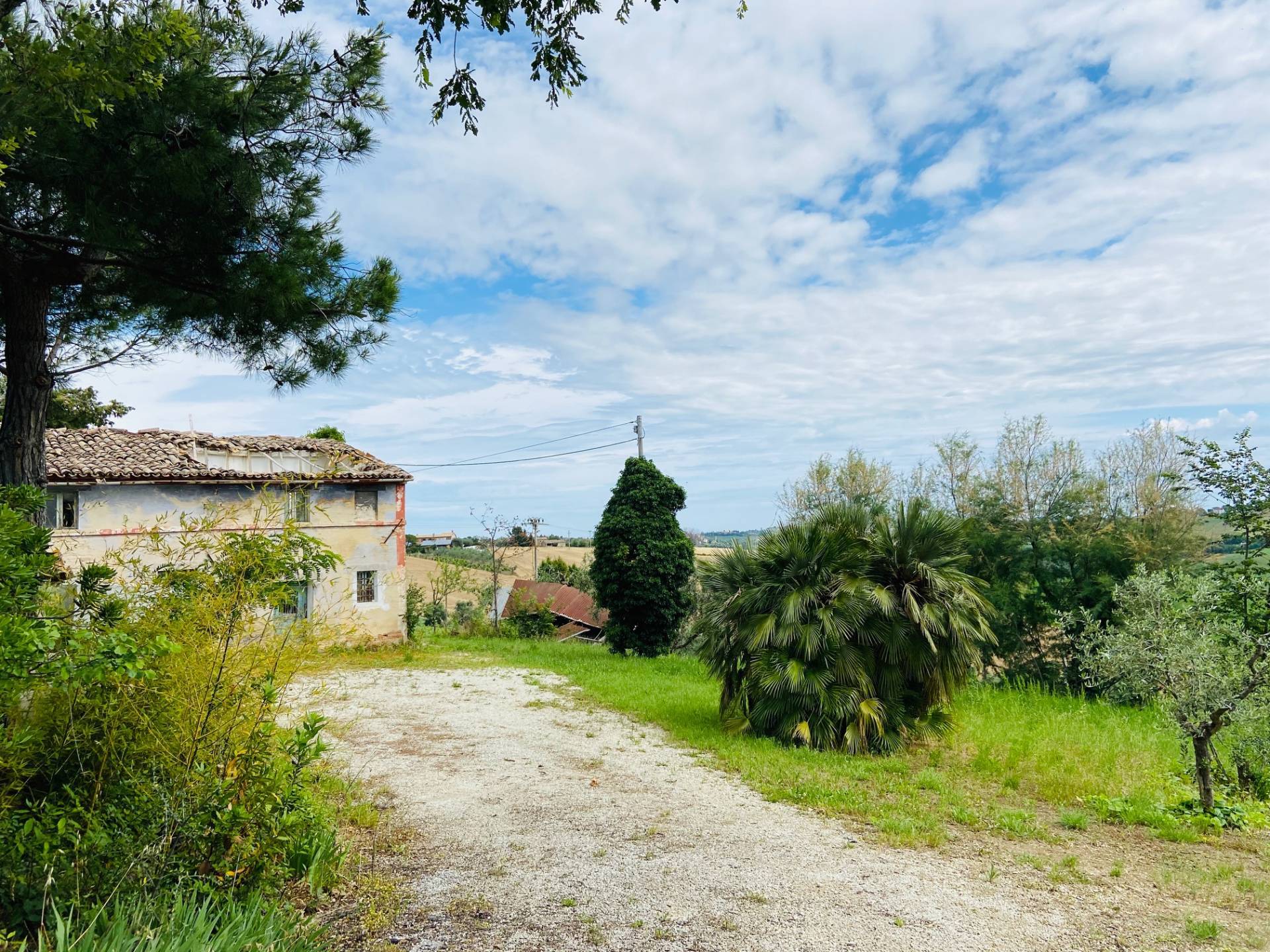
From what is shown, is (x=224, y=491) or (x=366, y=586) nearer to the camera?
(x=224, y=491)

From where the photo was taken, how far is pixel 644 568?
1664 centimetres

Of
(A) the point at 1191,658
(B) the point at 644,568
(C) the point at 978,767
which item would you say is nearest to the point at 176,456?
(B) the point at 644,568

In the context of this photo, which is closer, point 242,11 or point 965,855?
point 965,855

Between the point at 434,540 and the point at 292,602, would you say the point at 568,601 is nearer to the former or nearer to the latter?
the point at 434,540

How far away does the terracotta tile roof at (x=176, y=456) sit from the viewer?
49.8 ft

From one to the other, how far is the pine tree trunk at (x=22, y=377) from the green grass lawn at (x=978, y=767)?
3119 mm

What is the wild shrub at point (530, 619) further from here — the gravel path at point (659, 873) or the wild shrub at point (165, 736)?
the wild shrub at point (165, 736)

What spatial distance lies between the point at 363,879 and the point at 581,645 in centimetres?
1557

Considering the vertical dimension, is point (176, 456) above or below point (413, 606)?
above

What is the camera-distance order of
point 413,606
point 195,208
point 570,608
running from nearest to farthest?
point 195,208, point 413,606, point 570,608

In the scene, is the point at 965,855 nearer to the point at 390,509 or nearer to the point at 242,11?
the point at 242,11

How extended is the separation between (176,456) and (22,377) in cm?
1219

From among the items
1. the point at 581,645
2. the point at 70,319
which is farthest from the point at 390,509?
the point at 70,319

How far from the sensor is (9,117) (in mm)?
4328
